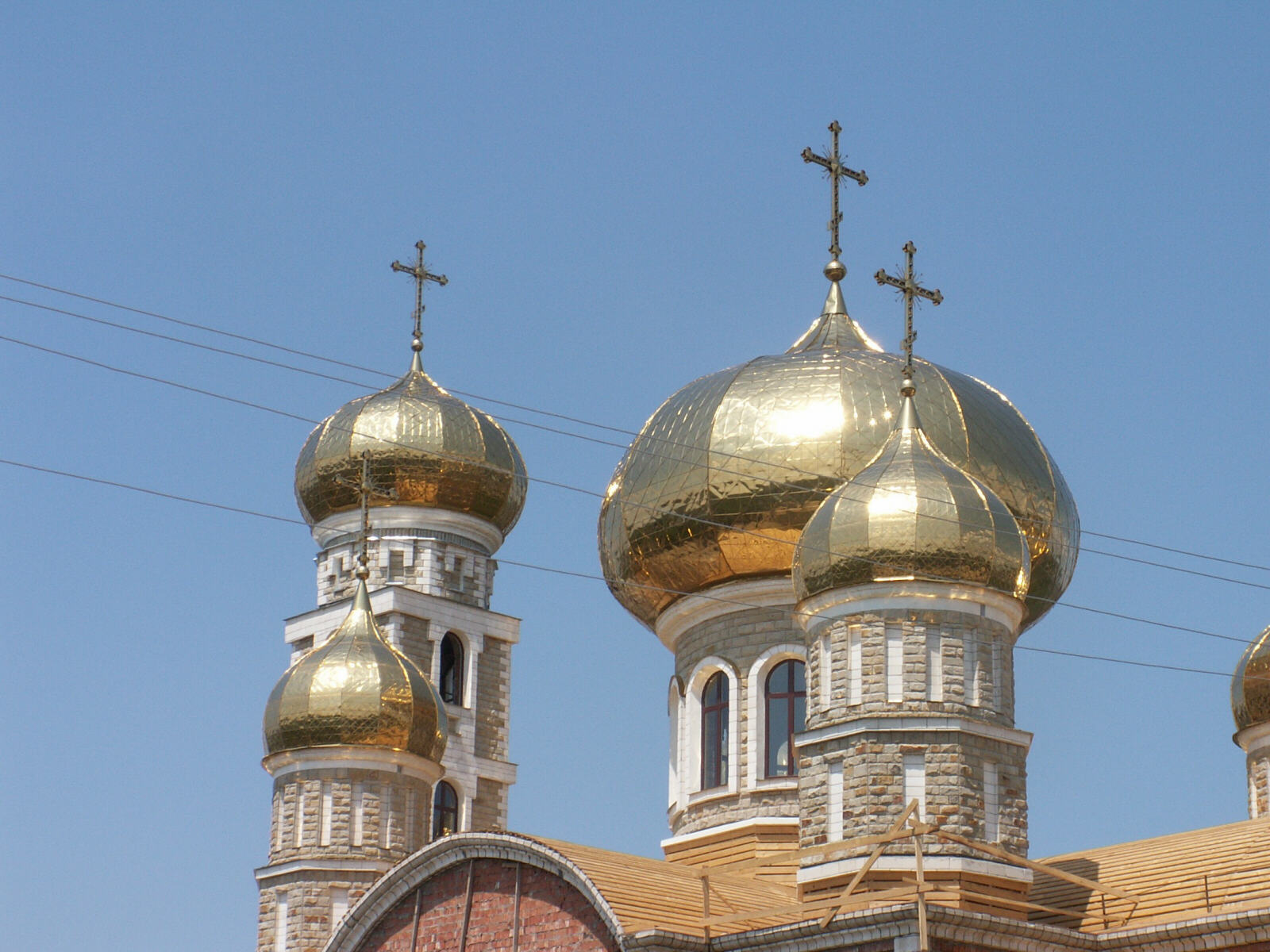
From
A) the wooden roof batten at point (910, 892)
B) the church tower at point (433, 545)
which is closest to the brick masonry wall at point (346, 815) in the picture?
the church tower at point (433, 545)

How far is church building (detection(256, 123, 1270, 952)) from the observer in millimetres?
19547

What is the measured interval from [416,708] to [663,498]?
12.0ft

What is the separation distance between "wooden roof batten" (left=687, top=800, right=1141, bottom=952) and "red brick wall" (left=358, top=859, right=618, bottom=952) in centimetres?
105

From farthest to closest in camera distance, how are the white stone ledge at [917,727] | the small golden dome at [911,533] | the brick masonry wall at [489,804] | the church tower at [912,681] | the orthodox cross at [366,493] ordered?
the brick masonry wall at [489,804]
the orthodox cross at [366,493]
the small golden dome at [911,533]
the white stone ledge at [917,727]
the church tower at [912,681]

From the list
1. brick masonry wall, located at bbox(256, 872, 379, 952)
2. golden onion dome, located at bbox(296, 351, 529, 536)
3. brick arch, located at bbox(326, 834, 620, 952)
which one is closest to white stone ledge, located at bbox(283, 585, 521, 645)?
golden onion dome, located at bbox(296, 351, 529, 536)

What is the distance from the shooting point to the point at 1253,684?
25250mm

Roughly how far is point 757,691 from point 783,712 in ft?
1.08

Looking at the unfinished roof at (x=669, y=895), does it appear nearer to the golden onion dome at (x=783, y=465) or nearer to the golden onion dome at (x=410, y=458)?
the golden onion dome at (x=783, y=465)

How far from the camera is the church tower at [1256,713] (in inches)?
990

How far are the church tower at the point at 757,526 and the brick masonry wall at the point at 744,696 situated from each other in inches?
0.7

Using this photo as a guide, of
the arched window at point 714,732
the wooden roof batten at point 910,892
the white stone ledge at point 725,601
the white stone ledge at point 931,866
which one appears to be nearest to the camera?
the wooden roof batten at point 910,892

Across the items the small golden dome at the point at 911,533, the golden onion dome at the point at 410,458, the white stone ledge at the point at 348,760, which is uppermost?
the golden onion dome at the point at 410,458

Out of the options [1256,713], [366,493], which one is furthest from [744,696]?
[366,493]

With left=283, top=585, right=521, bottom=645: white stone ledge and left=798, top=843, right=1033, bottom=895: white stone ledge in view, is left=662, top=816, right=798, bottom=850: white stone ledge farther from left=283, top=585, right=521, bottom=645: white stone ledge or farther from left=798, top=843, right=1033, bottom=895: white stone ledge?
left=283, top=585, right=521, bottom=645: white stone ledge
